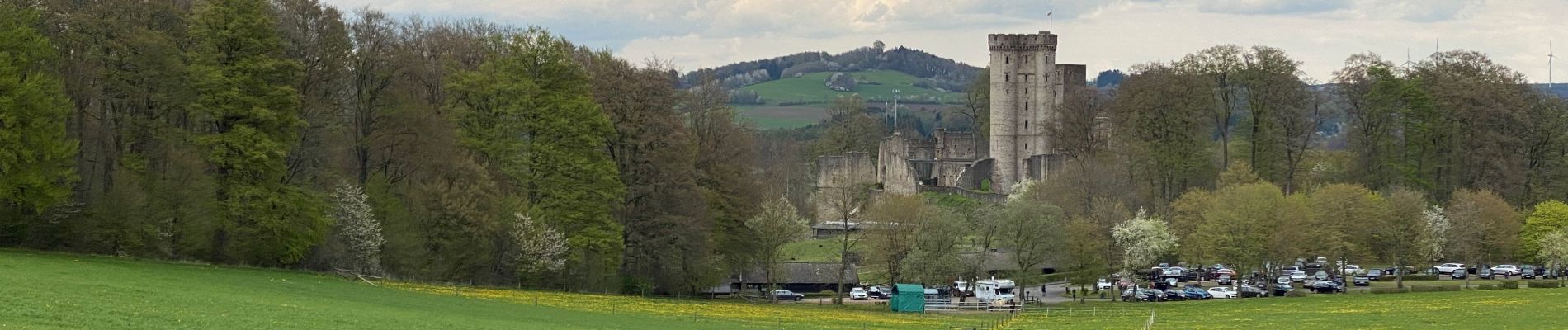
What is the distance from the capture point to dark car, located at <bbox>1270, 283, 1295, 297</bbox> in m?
69.8

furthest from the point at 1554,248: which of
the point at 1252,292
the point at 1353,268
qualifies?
the point at 1252,292

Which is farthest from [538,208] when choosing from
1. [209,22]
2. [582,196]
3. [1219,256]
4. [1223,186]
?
[1223,186]

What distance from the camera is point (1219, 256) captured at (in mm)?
69688

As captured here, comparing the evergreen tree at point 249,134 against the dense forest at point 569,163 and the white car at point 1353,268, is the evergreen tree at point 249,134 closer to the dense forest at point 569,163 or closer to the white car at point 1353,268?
the dense forest at point 569,163

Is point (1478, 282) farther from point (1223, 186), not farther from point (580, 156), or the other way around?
point (580, 156)

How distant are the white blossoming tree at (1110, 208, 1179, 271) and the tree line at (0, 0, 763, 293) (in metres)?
15.6

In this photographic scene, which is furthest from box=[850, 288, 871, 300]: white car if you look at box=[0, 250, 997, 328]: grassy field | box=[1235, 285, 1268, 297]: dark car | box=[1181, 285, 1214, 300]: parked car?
box=[1235, 285, 1268, 297]: dark car

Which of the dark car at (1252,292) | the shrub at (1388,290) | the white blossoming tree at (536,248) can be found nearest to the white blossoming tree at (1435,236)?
the shrub at (1388,290)

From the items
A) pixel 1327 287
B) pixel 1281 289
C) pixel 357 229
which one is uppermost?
pixel 357 229

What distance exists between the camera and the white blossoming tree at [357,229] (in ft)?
176

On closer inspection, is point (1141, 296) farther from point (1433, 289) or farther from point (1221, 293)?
point (1433, 289)

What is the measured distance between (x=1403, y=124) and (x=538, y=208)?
50197 millimetres

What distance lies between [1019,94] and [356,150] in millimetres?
66465

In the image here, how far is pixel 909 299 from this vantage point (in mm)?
60625
